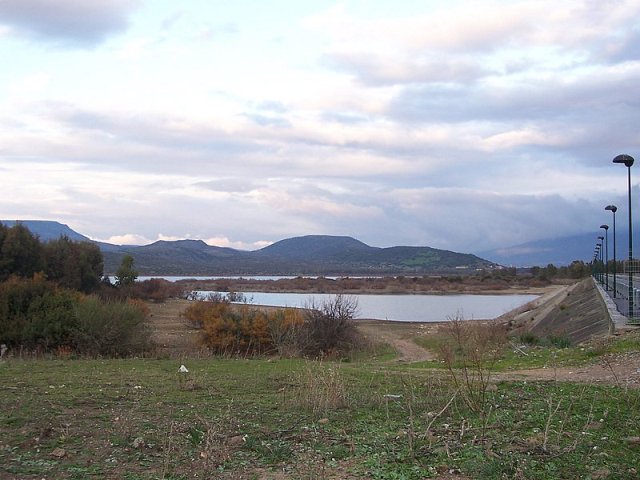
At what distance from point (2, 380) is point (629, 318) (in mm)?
20264

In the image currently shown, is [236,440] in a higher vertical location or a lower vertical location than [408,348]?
higher

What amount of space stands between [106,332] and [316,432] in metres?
18.3

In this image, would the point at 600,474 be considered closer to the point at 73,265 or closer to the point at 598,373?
the point at 598,373

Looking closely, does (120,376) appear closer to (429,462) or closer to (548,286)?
(429,462)

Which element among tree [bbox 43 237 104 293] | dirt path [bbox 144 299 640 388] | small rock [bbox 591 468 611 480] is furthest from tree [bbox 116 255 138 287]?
small rock [bbox 591 468 611 480]

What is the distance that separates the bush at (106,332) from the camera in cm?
2486

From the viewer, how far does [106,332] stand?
25000 millimetres

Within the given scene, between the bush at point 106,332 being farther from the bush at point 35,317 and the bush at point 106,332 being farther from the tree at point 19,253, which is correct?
the tree at point 19,253

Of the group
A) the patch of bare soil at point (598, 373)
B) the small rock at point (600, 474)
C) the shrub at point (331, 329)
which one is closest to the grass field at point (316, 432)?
the small rock at point (600, 474)

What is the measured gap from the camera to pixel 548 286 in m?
118

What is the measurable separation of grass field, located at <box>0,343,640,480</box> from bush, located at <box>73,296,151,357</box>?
12.7 meters

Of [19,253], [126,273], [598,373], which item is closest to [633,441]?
[598,373]

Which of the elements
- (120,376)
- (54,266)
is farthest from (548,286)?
(120,376)

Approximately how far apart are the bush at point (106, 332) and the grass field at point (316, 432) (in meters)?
12.7
